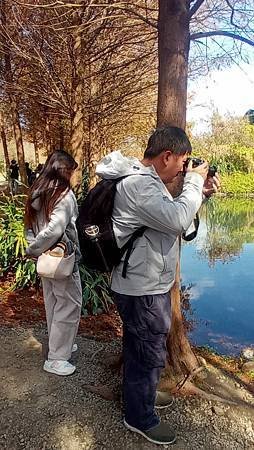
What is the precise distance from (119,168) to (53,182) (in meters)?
0.90

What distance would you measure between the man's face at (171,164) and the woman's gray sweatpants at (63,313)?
118 cm

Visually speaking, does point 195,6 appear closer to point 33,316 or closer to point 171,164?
point 171,164

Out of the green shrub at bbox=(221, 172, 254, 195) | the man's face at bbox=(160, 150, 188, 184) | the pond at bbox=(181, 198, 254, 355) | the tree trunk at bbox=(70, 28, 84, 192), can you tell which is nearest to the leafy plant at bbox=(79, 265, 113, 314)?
the pond at bbox=(181, 198, 254, 355)

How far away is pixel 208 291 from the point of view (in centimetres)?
706

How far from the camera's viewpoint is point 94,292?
16.1 feet

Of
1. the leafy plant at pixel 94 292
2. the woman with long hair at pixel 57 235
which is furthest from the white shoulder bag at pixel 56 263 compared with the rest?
the leafy plant at pixel 94 292

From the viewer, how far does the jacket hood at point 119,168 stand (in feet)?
6.60

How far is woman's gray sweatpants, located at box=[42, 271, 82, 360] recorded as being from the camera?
9.66 ft

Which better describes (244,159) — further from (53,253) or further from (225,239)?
(53,253)

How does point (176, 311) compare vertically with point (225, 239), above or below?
above

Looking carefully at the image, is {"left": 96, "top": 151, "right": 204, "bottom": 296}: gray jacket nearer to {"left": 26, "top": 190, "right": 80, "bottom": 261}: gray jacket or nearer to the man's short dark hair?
the man's short dark hair

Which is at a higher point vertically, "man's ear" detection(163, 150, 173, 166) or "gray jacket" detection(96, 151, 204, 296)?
"man's ear" detection(163, 150, 173, 166)

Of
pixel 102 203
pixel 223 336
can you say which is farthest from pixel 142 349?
pixel 223 336

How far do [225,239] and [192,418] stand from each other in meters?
9.96
